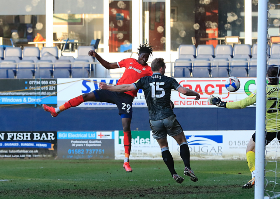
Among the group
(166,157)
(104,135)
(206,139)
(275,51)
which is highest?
(275,51)

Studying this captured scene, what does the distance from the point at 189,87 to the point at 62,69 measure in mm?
4712

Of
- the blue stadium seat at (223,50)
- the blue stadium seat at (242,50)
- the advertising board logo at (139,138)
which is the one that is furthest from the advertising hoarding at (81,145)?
the blue stadium seat at (242,50)

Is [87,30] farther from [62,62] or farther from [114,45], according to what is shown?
[62,62]

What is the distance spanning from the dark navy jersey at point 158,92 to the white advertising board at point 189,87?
813 centimetres

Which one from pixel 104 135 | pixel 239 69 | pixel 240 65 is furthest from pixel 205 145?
pixel 104 135

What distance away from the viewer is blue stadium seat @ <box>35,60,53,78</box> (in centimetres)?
1596

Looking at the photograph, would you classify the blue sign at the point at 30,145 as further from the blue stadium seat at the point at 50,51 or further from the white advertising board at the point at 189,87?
the blue stadium seat at the point at 50,51

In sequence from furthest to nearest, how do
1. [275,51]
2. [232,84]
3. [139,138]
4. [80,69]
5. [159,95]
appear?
[275,51] → [80,69] → [139,138] → [232,84] → [159,95]

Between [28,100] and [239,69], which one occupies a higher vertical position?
[239,69]

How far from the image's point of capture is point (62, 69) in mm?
15984

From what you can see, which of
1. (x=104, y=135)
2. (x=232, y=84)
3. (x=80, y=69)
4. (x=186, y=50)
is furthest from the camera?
(x=186, y=50)

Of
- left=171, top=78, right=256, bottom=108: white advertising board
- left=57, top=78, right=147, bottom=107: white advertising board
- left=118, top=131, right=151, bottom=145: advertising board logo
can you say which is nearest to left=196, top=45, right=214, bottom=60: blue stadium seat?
left=171, top=78, right=256, bottom=108: white advertising board

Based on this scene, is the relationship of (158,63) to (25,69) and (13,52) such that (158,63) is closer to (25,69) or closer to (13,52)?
(25,69)

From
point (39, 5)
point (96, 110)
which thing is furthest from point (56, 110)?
point (39, 5)
